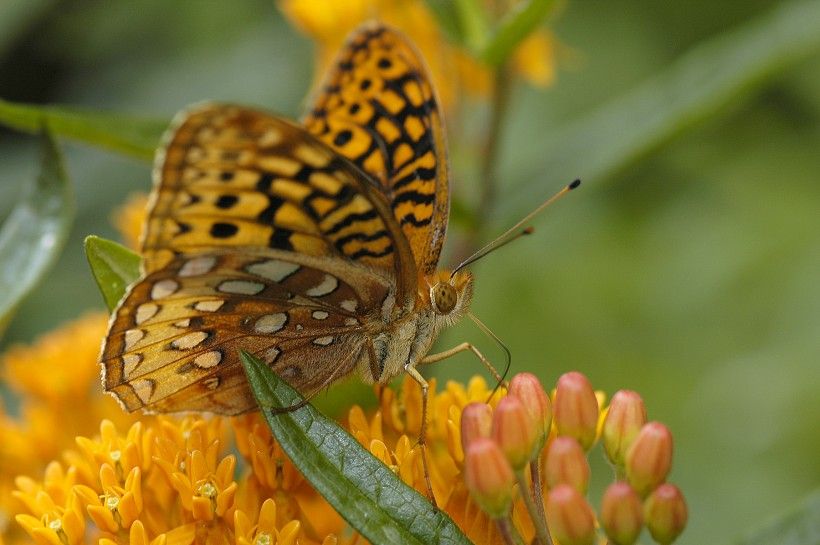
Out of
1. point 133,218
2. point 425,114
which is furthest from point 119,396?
point 133,218

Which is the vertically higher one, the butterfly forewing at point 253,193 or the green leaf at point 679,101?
the butterfly forewing at point 253,193

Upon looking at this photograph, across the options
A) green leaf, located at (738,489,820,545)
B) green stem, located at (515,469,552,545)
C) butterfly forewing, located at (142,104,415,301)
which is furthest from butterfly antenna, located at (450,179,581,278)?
green leaf, located at (738,489,820,545)

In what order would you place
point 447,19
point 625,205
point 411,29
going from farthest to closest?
point 625,205 < point 411,29 < point 447,19

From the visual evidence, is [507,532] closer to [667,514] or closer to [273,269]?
[667,514]

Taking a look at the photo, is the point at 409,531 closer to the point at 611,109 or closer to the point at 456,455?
the point at 456,455

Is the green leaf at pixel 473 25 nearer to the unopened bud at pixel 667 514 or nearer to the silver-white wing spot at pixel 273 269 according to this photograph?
the silver-white wing spot at pixel 273 269

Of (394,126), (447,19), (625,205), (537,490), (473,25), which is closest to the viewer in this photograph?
(537,490)

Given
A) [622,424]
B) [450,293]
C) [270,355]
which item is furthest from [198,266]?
[622,424]

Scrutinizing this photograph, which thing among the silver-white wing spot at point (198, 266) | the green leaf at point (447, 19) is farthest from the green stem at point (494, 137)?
the silver-white wing spot at point (198, 266)
